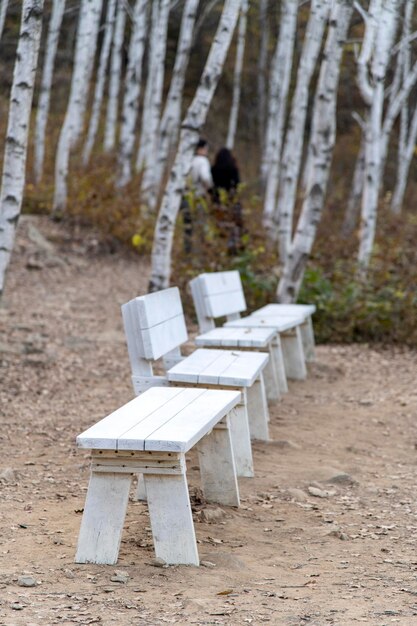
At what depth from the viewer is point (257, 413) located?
545 centimetres

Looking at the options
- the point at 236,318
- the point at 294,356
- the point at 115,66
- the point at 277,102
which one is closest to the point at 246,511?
the point at 236,318

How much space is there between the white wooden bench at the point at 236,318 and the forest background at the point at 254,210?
167 cm

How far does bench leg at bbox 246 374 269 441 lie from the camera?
17.8ft

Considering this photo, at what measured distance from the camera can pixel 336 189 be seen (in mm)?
25656

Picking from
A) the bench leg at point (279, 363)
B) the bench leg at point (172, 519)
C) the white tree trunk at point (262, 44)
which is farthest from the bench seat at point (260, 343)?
the white tree trunk at point (262, 44)

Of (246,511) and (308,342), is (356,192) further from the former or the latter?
(246,511)

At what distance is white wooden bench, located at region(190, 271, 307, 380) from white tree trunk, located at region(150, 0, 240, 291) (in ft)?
6.33

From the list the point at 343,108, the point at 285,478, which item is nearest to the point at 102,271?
the point at 285,478

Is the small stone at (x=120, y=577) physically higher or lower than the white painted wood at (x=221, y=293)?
lower

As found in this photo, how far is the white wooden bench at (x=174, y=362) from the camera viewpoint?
4.53 m

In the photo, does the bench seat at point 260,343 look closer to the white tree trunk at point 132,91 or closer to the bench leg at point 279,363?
the bench leg at point 279,363

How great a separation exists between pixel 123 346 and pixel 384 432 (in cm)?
303

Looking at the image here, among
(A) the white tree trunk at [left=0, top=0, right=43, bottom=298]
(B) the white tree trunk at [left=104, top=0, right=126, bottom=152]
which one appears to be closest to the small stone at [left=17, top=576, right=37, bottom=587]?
(A) the white tree trunk at [left=0, top=0, right=43, bottom=298]

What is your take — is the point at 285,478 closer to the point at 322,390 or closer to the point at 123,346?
the point at 322,390
